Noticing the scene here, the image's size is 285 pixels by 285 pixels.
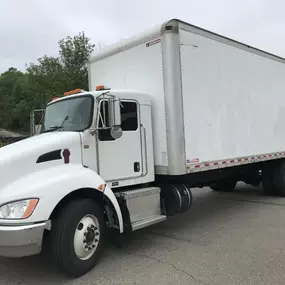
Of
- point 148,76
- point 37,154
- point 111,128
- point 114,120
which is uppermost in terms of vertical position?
point 148,76

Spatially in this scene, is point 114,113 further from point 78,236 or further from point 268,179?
point 268,179

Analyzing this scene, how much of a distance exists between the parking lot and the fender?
101 cm

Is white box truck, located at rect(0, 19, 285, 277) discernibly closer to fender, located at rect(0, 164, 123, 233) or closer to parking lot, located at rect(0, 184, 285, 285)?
fender, located at rect(0, 164, 123, 233)

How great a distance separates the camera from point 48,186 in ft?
13.2

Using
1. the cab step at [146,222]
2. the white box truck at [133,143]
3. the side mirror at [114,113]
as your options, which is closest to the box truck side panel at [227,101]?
the white box truck at [133,143]

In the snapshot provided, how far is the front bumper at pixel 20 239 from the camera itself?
12.3 ft

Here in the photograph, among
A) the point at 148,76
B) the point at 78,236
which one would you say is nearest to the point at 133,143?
the point at 148,76

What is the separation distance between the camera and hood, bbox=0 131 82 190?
13.4 ft

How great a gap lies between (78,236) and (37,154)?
117 cm

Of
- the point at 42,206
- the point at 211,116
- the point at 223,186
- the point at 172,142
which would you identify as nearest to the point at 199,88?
the point at 211,116

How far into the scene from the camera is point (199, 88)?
241 inches

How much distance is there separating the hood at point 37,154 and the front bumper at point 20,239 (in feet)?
1.85

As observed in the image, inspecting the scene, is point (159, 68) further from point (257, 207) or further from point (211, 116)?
point (257, 207)

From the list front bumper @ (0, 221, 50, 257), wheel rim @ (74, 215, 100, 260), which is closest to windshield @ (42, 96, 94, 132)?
wheel rim @ (74, 215, 100, 260)
